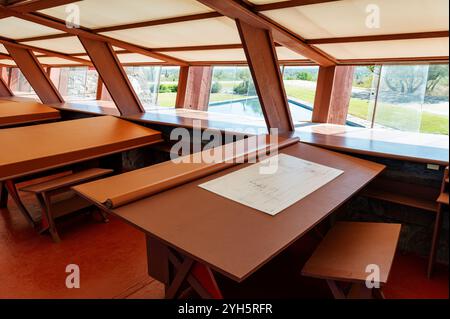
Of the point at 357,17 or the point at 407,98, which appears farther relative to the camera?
the point at 357,17

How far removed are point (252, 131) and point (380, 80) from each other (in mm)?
1528

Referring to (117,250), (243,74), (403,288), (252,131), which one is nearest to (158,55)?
(243,74)

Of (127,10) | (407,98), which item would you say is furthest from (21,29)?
(407,98)

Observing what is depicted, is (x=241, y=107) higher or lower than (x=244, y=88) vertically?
lower

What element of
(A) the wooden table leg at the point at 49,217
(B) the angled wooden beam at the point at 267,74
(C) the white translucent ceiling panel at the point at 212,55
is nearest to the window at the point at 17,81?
(C) the white translucent ceiling panel at the point at 212,55

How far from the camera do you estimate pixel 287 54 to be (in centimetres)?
434

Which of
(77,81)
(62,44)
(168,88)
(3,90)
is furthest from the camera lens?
(77,81)

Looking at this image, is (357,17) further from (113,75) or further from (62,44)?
(62,44)

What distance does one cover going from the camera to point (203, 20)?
3.34 metres

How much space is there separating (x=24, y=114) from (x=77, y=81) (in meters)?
4.33

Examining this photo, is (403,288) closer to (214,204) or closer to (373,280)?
(373,280)

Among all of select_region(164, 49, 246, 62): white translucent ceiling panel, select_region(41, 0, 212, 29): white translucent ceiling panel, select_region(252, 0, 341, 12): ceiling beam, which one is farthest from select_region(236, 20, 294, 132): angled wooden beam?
select_region(164, 49, 246, 62): white translucent ceiling panel

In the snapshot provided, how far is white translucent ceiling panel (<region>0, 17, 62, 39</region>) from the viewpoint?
4.49 metres

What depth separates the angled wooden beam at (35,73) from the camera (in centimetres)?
624
